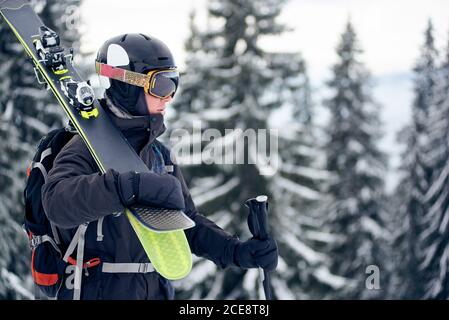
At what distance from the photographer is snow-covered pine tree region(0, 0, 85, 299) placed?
48.6 ft

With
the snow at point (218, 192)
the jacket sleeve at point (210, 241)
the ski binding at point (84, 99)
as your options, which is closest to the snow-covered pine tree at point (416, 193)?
the snow at point (218, 192)

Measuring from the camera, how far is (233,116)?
18141 millimetres

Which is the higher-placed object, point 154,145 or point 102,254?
point 154,145

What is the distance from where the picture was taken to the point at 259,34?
18859 mm

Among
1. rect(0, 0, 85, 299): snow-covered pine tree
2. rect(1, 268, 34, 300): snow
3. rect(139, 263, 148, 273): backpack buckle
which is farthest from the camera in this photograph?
rect(0, 0, 85, 299): snow-covered pine tree

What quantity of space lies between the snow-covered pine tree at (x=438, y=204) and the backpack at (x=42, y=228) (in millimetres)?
22031

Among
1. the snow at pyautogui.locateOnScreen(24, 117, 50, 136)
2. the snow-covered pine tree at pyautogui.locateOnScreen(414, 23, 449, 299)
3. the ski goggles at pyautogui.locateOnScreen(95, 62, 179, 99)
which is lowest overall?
the snow-covered pine tree at pyautogui.locateOnScreen(414, 23, 449, 299)

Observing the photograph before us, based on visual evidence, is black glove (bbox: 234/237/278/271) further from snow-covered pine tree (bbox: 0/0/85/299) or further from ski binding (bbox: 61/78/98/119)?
snow-covered pine tree (bbox: 0/0/85/299)

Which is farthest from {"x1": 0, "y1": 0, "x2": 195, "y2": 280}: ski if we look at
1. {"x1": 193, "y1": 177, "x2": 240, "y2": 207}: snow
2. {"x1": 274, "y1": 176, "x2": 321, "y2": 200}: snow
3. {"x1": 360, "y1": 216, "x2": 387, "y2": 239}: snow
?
{"x1": 360, "y1": 216, "x2": 387, "y2": 239}: snow

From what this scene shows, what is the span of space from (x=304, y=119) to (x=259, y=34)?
2217 cm

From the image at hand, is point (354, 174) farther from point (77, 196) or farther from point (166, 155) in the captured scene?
point (77, 196)

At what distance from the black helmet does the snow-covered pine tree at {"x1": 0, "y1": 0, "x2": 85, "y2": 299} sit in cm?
1122

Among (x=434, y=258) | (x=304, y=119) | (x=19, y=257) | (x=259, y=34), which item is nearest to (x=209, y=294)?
(x=19, y=257)

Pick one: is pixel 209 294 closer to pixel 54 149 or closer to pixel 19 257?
pixel 19 257
